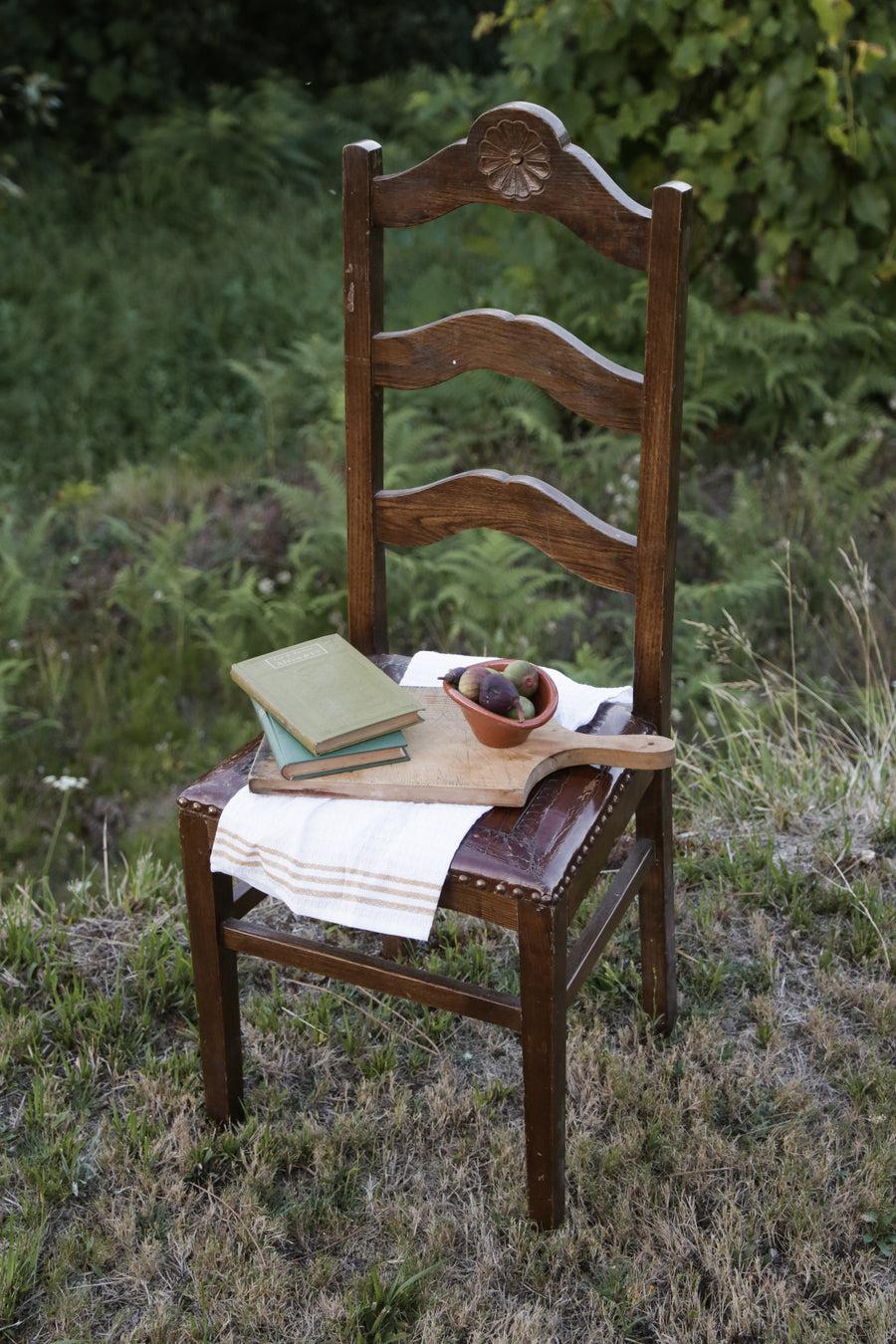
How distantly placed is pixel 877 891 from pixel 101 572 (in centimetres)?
263

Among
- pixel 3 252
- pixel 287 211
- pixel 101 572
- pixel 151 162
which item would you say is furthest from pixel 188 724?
pixel 151 162

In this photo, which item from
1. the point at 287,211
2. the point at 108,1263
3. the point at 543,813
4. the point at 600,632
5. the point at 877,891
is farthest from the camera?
the point at 287,211

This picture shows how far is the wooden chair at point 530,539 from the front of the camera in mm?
1686

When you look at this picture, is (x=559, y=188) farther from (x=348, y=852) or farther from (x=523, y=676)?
(x=348, y=852)

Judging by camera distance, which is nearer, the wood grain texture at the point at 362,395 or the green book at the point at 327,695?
the green book at the point at 327,695

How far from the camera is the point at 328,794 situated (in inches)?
69.0

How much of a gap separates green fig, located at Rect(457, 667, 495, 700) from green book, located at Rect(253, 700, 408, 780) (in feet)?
0.39

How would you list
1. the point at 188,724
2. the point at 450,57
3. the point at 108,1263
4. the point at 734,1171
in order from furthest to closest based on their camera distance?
the point at 450,57 < the point at 188,724 < the point at 734,1171 < the point at 108,1263

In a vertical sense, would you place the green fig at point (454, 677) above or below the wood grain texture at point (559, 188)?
below

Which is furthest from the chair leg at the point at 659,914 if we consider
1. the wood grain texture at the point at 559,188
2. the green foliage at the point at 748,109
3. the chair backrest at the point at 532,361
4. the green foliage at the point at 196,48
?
the green foliage at the point at 196,48

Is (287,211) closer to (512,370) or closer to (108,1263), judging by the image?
(512,370)

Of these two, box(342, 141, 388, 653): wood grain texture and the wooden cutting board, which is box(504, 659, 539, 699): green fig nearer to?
the wooden cutting board

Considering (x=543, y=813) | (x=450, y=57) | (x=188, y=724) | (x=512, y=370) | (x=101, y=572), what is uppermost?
(x=450, y=57)

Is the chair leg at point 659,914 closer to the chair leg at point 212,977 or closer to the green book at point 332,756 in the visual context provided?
the green book at point 332,756
